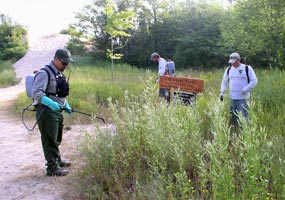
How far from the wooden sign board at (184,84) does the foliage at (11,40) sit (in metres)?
25.5

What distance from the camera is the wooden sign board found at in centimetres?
582

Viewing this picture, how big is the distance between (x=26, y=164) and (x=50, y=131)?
1.21 m

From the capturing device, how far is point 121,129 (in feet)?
13.7

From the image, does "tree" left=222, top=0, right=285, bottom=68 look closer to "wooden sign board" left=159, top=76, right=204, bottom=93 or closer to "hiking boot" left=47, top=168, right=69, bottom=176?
"wooden sign board" left=159, top=76, right=204, bottom=93

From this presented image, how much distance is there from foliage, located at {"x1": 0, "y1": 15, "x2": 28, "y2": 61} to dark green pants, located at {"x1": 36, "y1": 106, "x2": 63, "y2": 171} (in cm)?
2645

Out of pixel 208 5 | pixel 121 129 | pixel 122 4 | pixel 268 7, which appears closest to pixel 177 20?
pixel 208 5

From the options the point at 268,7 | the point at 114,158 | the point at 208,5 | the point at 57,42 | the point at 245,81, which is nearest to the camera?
the point at 114,158

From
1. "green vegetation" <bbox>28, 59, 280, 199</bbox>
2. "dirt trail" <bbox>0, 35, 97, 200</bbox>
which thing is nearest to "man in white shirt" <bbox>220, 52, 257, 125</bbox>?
"green vegetation" <bbox>28, 59, 280, 199</bbox>

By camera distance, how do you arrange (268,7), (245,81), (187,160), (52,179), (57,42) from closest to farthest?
(187,160) → (52,179) → (245,81) → (268,7) → (57,42)

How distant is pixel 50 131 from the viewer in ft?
14.5

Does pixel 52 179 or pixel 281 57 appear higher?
pixel 281 57

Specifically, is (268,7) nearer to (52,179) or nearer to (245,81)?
(245,81)

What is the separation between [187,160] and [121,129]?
1165 millimetres

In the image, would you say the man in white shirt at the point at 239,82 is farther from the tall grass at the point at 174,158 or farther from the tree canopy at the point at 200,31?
the tree canopy at the point at 200,31
